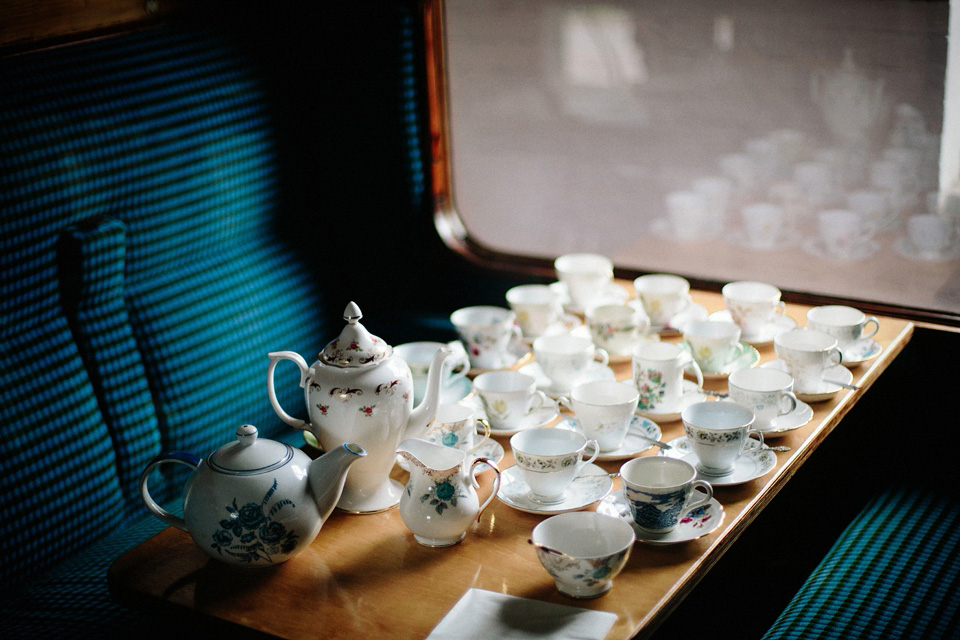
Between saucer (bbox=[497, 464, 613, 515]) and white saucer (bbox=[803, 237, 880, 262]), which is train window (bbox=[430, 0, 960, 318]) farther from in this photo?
saucer (bbox=[497, 464, 613, 515])

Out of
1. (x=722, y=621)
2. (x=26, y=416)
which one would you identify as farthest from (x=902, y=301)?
(x=26, y=416)

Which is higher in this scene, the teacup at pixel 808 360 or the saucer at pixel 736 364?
the teacup at pixel 808 360

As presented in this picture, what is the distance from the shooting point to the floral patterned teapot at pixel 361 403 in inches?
45.4

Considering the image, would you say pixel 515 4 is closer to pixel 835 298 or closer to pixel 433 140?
pixel 433 140

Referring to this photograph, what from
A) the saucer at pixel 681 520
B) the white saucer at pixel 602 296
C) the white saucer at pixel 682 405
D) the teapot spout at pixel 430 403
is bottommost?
the saucer at pixel 681 520

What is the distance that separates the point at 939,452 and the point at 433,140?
1.31 metres

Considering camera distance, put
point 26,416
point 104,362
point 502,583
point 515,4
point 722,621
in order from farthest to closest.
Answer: point 515,4
point 722,621
point 104,362
point 26,416
point 502,583

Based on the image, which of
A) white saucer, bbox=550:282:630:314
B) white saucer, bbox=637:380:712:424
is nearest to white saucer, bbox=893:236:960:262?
white saucer, bbox=550:282:630:314

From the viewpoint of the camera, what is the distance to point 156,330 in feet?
5.62

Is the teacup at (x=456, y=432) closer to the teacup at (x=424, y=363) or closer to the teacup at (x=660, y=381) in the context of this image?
the teacup at (x=424, y=363)

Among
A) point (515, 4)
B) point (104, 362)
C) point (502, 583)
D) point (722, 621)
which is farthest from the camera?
point (515, 4)

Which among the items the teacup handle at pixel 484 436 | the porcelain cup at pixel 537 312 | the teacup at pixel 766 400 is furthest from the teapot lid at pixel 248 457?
the porcelain cup at pixel 537 312

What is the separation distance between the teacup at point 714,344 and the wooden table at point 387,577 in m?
0.37

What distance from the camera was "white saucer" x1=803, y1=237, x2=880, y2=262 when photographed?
6.17ft
